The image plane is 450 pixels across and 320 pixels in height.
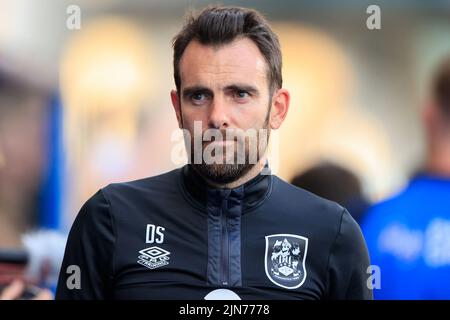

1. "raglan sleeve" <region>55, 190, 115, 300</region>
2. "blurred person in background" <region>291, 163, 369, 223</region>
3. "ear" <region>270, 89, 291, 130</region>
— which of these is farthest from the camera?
"blurred person in background" <region>291, 163, 369, 223</region>

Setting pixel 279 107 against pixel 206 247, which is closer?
pixel 206 247

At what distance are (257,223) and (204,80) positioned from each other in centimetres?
50

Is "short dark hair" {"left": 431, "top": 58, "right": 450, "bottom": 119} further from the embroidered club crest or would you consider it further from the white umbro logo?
the white umbro logo

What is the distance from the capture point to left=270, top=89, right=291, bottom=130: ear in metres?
2.31

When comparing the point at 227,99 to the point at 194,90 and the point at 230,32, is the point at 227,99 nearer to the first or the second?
the point at 194,90

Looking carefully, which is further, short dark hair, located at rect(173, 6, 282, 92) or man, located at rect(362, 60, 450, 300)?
man, located at rect(362, 60, 450, 300)

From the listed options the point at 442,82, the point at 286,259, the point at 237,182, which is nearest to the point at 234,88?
the point at 237,182

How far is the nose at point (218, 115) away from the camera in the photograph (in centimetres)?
216

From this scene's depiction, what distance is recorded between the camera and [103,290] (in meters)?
2.14

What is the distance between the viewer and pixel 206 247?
214 cm

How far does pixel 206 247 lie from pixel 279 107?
0.56 metres

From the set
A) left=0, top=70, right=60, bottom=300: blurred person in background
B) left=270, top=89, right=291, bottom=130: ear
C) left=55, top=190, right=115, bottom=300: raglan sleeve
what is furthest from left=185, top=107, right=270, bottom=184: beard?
left=0, top=70, right=60, bottom=300: blurred person in background

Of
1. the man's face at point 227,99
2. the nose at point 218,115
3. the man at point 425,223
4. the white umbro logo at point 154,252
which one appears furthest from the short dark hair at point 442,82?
the white umbro logo at point 154,252

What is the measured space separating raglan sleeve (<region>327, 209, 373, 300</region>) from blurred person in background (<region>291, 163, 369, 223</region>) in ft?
0.54
